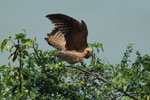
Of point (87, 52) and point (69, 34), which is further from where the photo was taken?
point (69, 34)

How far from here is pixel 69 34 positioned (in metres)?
5.30

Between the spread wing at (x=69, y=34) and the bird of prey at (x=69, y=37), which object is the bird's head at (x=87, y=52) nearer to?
the bird of prey at (x=69, y=37)

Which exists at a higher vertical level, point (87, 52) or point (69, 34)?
point (69, 34)

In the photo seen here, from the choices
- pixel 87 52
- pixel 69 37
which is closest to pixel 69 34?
pixel 69 37

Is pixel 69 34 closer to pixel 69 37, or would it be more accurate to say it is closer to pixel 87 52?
pixel 69 37

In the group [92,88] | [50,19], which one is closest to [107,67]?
[92,88]

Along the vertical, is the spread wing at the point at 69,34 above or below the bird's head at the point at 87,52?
above

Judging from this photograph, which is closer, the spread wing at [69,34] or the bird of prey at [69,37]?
the bird of prey at [69,37]

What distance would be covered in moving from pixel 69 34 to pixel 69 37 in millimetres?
45

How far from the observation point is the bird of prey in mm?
5062

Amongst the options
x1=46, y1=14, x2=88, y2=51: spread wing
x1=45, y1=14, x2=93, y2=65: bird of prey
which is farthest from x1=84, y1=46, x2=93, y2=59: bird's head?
x1=46, y1=14, x2=88, y2=51: spread wing

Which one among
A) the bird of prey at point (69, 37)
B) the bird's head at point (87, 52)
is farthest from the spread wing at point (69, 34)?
the bird's head at point (87, 52)

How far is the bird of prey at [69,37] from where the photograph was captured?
16.6 feet

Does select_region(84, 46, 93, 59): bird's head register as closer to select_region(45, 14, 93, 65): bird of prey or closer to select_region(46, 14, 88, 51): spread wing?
select_region(45, 14, 93, 65): bird of prey
